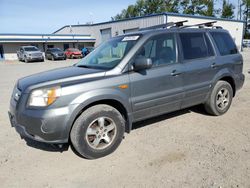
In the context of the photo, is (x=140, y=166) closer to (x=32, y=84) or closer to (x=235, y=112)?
(x=32, y=84)

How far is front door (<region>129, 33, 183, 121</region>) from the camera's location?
3.57 meters

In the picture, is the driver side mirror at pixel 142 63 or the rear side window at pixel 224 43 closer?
the driver side mirror at pixel 142 63

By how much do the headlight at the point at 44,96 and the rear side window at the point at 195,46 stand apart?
2.51 meters

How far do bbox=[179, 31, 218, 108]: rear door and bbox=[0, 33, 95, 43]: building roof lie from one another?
119ft

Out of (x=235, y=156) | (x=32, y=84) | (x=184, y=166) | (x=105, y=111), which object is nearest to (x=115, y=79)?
(x=105, y=111)

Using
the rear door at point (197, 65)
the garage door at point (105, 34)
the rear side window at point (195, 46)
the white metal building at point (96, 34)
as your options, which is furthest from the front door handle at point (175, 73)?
the garage door at point (105, 34)

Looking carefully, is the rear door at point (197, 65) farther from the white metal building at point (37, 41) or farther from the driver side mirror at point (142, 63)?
the white metal building at point (37, 41)

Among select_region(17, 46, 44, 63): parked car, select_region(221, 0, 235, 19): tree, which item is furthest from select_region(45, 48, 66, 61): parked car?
select_region(221, 0, 235, 19): tree

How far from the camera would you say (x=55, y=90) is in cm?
295

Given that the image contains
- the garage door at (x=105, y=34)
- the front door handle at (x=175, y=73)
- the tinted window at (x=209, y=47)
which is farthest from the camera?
the garage door at (x=105, y=34)

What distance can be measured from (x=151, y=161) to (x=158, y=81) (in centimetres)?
135

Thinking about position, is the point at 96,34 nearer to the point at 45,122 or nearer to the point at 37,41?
the point at 37,41

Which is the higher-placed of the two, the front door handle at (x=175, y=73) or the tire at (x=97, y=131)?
the front door handle at (x=175, y=73)

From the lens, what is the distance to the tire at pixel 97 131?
3.14 metres
